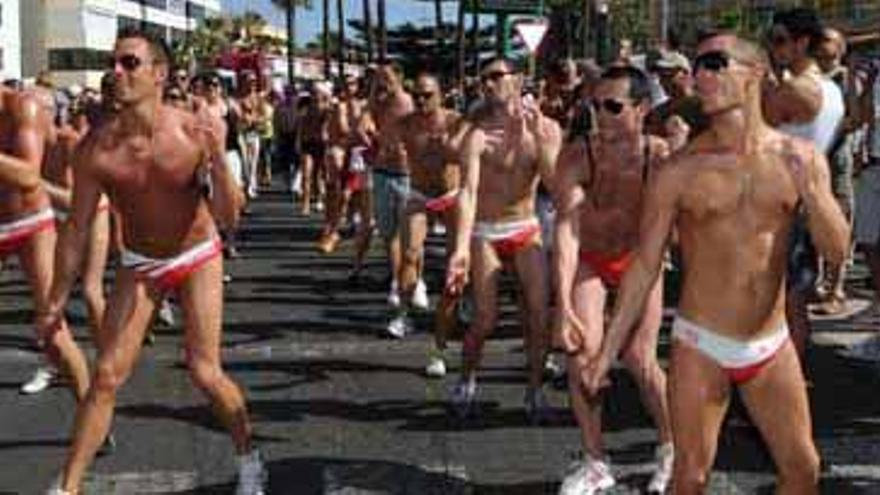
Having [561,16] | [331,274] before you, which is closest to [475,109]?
[331,274]

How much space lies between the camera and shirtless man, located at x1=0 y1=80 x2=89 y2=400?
7.53 m

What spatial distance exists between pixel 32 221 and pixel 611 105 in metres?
3.01

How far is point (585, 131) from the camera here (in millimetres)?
6723

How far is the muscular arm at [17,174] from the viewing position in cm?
666

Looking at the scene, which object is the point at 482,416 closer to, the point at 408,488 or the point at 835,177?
the point at 408,488

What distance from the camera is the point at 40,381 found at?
924 centimetres

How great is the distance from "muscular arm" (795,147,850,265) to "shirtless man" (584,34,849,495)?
28 millimetres

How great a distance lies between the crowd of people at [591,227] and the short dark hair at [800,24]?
1 centimetres

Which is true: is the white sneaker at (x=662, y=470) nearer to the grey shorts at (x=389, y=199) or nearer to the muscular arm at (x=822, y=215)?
the muscular arm at (x=822, y=215)

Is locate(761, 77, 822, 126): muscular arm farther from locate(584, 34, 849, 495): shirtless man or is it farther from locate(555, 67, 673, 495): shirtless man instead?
locate(584, 34, 849, 495): shirtless man

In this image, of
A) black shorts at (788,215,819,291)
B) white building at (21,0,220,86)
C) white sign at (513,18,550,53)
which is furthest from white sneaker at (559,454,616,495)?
white building at (21,0,220,86)

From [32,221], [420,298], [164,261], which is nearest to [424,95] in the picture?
[420,298]

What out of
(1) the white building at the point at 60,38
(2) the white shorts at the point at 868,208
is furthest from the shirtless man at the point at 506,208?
(1) the white building at the point at 60,38

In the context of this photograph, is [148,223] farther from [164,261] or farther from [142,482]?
[142,482]
